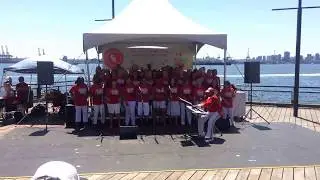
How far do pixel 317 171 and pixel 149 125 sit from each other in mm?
6666

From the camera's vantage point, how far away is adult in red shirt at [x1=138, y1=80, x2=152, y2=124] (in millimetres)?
13898

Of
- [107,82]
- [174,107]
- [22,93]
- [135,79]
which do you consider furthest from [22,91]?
[174,107]

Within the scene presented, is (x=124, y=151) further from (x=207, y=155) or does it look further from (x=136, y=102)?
(x=136, y=102)

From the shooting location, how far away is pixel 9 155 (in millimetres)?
10008

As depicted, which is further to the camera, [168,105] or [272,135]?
[168,105]

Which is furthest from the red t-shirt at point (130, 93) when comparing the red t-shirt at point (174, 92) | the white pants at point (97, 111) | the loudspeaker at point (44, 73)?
the loudspeaker at point (44, 73)

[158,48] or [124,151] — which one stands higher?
[158,48]

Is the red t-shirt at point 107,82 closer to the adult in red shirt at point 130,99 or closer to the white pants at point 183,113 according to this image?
the adult in red shirt at point 130,99

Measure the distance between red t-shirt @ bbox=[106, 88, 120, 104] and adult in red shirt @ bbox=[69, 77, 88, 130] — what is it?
671 millimetres

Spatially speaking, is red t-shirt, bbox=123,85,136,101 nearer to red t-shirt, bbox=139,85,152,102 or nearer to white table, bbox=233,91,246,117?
red t-shirt, bbox=139,85,152,102

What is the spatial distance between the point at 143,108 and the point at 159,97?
0.55 meters

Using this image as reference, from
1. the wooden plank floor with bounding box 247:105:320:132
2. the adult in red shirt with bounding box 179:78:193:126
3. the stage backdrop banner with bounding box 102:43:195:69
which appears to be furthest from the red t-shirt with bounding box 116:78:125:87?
the wooden plank floor with bounding box 247:105:320:132

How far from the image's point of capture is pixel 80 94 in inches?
549

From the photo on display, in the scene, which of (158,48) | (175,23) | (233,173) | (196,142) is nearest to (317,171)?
(233,173)
